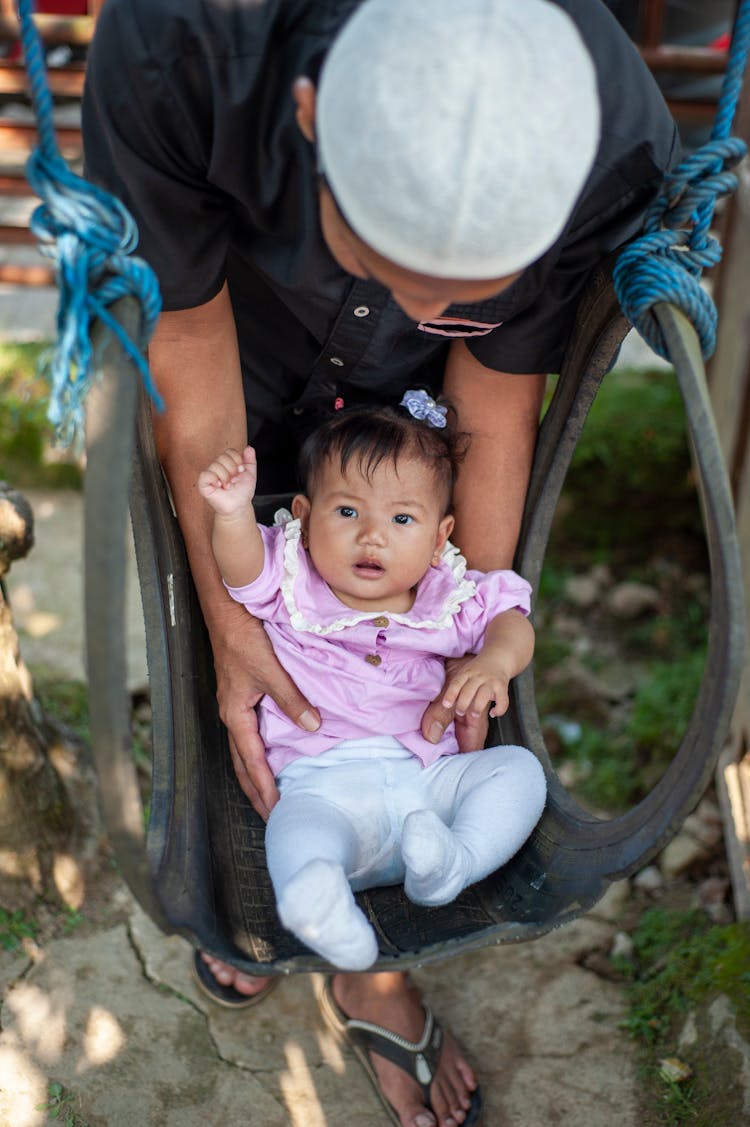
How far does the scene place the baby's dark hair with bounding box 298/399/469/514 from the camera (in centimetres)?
189

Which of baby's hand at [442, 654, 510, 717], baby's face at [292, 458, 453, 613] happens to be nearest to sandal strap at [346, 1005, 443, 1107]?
baby's hand at [442, 654, 510, 717]

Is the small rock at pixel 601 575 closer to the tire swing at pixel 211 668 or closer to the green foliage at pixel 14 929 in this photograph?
the tire swing at pixel 211 668

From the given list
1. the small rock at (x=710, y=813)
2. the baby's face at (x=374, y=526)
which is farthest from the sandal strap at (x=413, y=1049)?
the small rock at (x=710, y=813)

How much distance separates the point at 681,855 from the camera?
2.66 metres

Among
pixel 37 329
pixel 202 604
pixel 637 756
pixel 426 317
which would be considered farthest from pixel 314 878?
pixel 37 329

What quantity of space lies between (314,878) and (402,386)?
0.88m

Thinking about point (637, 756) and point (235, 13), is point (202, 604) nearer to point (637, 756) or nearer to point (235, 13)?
point (235, 13)

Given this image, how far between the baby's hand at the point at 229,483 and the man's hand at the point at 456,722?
0.43 metres

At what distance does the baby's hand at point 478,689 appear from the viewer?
181cm

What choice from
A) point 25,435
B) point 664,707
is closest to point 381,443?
point 664,707

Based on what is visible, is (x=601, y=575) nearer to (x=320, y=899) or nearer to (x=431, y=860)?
(x=431, y=860)

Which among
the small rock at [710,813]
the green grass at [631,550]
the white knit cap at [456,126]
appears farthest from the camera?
the green grass at [631,550]

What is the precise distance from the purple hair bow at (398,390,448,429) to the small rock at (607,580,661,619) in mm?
1650

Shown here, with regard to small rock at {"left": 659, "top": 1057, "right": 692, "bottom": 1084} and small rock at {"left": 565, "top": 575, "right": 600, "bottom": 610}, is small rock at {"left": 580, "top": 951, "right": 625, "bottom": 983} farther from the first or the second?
small rock at {"left": 565, "top": 575, "right": 600, "bottom": 610}
